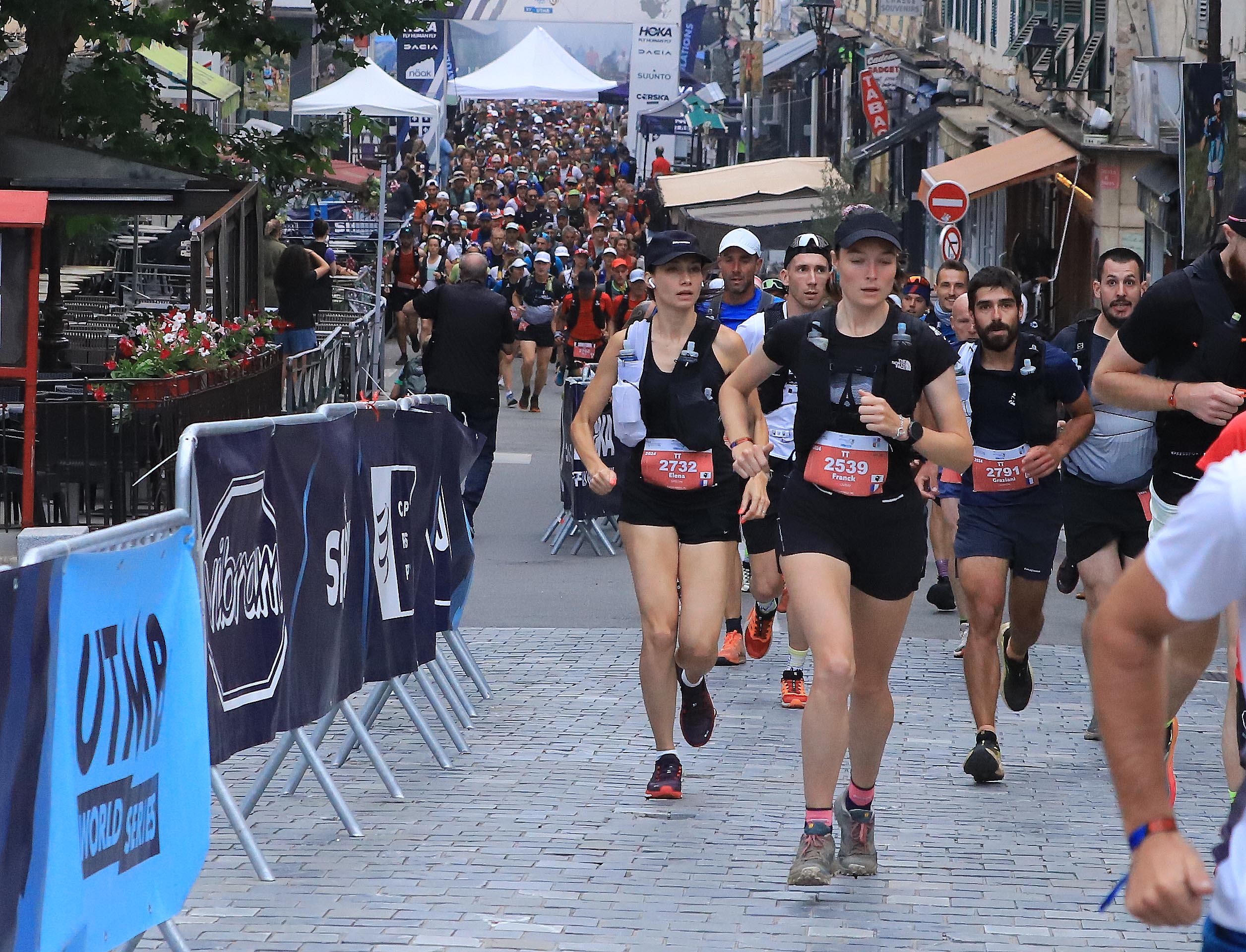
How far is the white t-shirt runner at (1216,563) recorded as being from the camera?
2486mm

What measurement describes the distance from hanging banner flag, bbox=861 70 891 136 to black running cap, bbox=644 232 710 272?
32.5 m

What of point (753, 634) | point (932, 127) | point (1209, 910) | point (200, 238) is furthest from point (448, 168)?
point (1209, 910)

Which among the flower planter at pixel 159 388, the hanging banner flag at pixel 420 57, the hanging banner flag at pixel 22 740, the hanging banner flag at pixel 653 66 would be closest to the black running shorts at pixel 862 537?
the hanging banner flag at pixel 22 740

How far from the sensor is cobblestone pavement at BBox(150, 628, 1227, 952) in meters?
5.30

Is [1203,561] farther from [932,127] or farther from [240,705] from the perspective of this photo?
[932,127]

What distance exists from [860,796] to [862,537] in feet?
2.64

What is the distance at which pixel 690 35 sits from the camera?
57.2m

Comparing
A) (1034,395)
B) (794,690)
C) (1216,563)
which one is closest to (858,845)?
(1034,395)

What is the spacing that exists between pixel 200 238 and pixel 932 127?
25.4 metres

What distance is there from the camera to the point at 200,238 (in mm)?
15977

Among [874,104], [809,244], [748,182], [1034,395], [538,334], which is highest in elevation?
[874,104]

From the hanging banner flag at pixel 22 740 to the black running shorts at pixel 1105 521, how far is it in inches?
177

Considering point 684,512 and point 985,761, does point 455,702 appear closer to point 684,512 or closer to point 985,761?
point 684,512

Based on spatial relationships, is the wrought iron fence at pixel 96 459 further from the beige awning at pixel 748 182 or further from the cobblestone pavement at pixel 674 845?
the beige awning at pixel 748 182
